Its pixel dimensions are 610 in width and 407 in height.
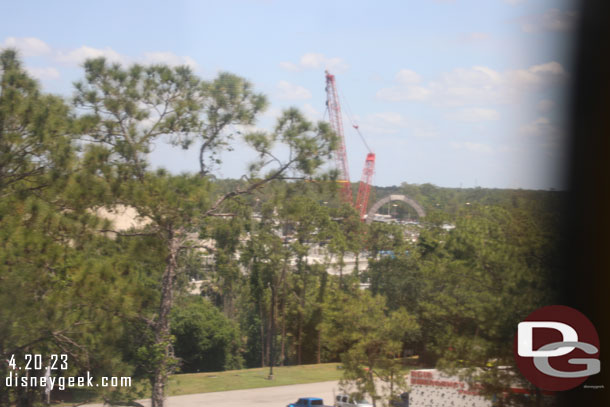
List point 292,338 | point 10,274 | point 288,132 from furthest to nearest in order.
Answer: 1. point 292,338
2. point 288,132
3. point 10,274

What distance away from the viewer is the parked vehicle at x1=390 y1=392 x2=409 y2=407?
216 inches

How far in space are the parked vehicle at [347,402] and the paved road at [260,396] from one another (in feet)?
0.44

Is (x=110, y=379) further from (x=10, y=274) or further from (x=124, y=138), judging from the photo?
(x=124, y=138)

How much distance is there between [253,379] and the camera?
25.3ft

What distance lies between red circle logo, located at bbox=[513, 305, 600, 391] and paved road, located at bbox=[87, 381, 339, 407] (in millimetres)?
2437

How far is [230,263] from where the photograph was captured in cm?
952

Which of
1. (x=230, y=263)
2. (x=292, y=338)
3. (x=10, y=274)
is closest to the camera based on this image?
(x=10, y=274)

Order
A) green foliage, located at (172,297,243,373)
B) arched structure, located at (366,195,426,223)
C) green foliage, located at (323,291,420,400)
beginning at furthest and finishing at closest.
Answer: arched structure, located at (366,195,426,223), green foliage, located at (172,297,243,373), green foliage, located at (323,291,420,400)

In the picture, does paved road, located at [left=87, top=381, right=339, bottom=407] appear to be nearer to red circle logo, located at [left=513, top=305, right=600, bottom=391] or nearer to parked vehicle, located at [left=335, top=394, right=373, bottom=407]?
parked vehicle, located at [left=335, top=394, right=373, bottom=407]

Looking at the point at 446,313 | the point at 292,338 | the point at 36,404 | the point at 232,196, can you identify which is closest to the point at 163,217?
the point at 232,196

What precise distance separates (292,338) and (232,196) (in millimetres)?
5227
